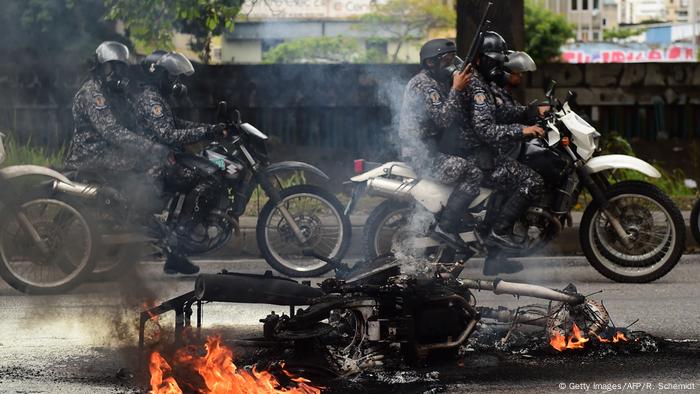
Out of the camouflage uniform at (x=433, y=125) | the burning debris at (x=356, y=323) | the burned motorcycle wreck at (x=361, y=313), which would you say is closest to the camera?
the burning debris at (x=356, y=323)

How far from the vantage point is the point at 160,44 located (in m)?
14.0

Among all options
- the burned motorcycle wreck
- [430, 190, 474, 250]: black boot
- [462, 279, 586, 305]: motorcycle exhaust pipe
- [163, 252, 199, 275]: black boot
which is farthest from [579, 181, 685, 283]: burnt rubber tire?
[163, 252, 199, 275]: black boot

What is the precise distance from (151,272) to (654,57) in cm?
8592

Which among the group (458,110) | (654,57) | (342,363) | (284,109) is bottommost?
(654,57)

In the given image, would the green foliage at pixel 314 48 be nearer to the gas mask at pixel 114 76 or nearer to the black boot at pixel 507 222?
the gas mask at pixel 114 76

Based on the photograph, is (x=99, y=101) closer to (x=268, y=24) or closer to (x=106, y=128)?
(x=106, y=128)

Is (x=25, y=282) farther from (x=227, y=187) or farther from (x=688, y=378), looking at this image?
(x=688, y=378)

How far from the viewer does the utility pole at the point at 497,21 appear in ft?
39.8

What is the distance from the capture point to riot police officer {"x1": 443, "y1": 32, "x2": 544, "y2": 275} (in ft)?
26.9

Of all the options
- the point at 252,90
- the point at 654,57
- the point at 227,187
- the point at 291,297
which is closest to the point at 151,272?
the point at 227,187

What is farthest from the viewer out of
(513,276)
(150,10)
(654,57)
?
(654,57)

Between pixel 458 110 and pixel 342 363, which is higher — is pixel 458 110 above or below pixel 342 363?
above

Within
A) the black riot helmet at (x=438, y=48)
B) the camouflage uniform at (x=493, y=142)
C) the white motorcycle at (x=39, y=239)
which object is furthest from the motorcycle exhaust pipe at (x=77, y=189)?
the camouflage uniform at (x=493, y=142)

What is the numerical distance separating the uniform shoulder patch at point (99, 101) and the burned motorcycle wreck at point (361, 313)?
3.18 metres
